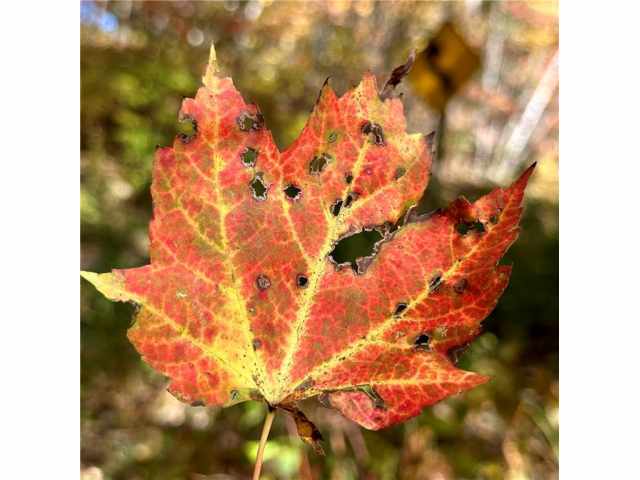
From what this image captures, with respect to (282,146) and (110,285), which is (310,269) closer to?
(110,285)

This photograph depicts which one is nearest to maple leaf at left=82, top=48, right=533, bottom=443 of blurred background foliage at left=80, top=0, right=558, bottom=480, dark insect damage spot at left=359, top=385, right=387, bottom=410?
dark insect damage spot at left=359, top=385, right=387, bottom=410

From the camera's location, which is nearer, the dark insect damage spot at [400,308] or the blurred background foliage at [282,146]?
the dark insect damage spot at [400,308]

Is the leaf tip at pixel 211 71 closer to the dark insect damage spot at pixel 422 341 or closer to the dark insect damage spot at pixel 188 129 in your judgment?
the dark insect damage spot at pixel 188 129

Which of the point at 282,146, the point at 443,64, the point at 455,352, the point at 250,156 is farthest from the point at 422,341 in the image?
the point at 282,146

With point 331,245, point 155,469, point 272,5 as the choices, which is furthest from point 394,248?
point 272,5

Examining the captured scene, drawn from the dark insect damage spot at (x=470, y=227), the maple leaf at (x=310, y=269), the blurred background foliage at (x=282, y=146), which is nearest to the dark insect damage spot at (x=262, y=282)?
the maple leaf at (x=310, y=269)

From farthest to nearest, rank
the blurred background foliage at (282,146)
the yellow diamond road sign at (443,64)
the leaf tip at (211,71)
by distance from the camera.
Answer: the blurred background foliage at (282,146)
the yellow diamond road sign at (443,64)
the leaf tip at (211,71)

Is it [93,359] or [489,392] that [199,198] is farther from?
[489,392]

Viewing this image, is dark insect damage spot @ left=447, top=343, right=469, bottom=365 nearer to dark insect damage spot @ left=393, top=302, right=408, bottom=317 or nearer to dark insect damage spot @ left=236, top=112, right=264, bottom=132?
dark insect damage spot @ left=393, top=302, right=408, bottom=317
